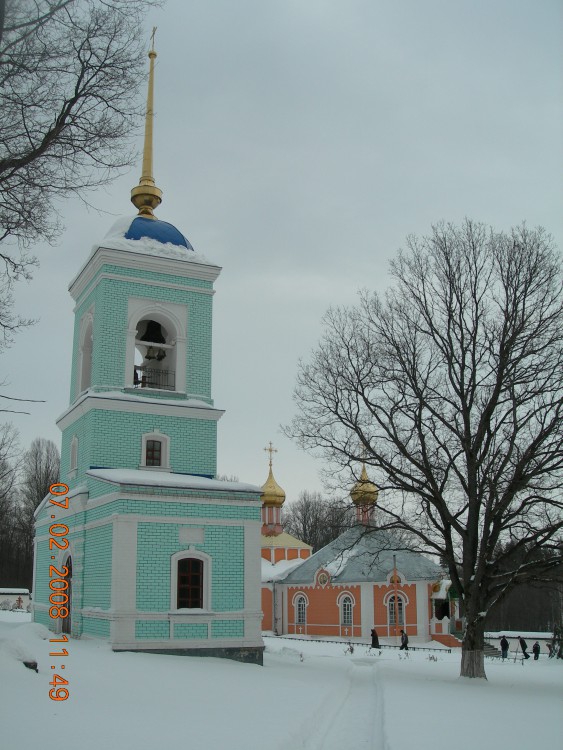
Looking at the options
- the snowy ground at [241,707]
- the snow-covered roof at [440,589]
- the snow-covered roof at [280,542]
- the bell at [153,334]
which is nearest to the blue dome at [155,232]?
the bell at [153,334]

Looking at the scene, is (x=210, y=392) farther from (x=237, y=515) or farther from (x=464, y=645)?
(x=464, y=645)

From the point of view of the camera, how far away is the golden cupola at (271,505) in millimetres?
43156

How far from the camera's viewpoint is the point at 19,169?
8812 mm

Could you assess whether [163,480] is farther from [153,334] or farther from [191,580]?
[153,334]

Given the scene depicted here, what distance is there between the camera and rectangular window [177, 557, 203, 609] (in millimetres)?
17250

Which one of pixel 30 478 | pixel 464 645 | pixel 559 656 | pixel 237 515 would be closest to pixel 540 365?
Answer: pixel 464 645

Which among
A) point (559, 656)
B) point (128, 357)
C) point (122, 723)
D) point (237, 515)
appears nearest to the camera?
point (122, 723)

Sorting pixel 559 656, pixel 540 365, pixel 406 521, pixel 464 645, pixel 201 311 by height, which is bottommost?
pixel 559 656

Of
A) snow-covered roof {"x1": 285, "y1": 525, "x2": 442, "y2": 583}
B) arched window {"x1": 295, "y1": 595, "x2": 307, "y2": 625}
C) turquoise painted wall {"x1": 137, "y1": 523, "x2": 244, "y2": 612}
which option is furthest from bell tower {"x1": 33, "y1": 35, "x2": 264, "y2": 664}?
arched window {"x1": 295, "y1": 595, "x2": 307, "y2": 625}

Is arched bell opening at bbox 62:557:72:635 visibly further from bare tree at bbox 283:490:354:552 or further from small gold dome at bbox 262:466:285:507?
bare tree at bbox 283:490:354:552

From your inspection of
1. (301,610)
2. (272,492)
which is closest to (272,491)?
(272,492)

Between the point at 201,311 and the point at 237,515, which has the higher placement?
the point at 201,311

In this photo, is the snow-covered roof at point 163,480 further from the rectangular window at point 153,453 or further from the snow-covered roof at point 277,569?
the snow-covered roof at point 277,569

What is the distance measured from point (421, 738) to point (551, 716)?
3184mm
